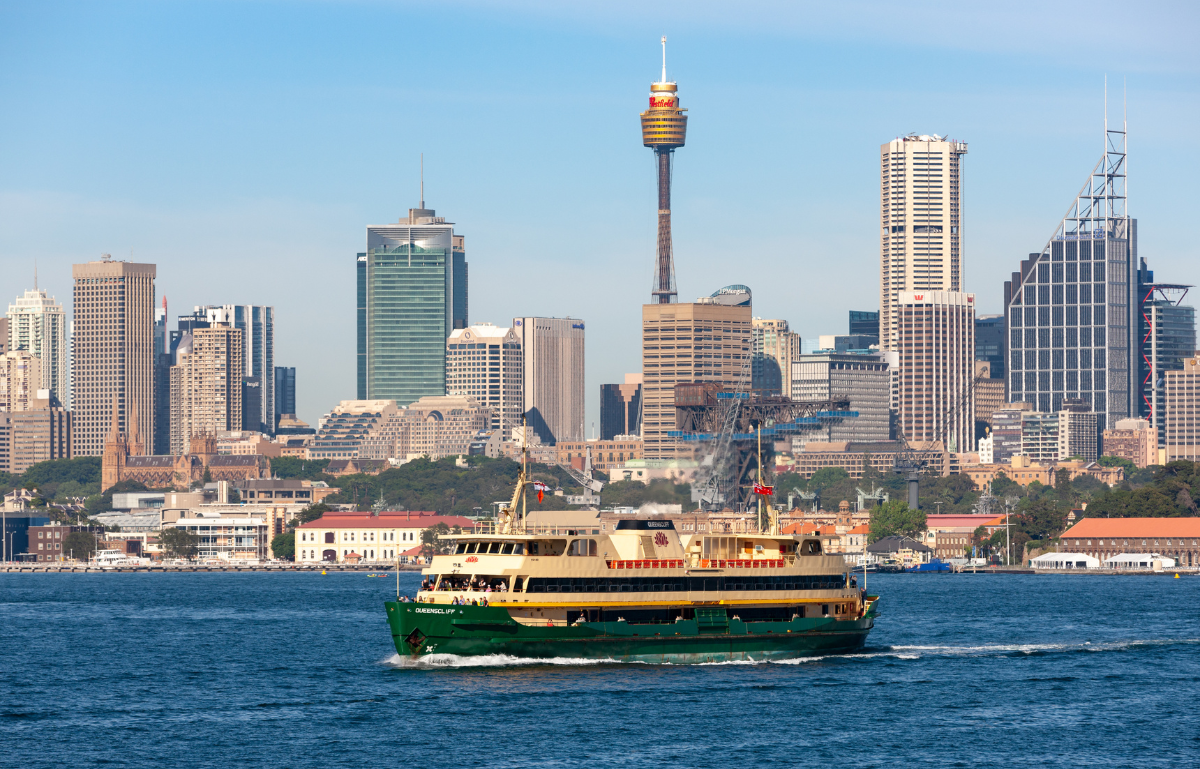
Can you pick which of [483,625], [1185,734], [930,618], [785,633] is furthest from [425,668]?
[930,618]

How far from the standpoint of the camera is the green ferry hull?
93.1 m

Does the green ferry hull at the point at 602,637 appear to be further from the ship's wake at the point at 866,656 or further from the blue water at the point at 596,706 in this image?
the blue water at the point at 596,706

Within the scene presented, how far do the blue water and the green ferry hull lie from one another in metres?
0.86

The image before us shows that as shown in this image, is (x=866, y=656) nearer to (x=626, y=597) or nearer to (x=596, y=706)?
(x=626, y=597)

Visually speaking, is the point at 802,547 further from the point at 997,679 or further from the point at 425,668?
the point at 425,668

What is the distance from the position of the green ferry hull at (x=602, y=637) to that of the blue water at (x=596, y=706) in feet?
2.83

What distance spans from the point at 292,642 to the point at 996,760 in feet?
194

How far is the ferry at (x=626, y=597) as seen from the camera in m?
93.6

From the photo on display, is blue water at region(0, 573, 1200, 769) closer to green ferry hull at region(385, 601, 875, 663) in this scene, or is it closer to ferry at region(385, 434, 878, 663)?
green ferry hull at region(385, 601, 875, 663)

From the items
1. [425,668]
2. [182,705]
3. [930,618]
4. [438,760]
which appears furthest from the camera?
[930,618]

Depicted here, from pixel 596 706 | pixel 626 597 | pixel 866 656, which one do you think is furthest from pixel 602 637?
pixel 866 656

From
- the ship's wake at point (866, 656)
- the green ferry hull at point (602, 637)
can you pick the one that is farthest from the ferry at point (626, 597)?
the ship's wake at point (866, 656)

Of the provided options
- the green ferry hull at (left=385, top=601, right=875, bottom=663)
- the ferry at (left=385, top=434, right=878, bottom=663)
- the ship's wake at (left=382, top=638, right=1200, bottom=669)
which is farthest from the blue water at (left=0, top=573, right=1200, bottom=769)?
the ferry at (left=385, top=434, right=878, bottom=663)

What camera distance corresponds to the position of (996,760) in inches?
2980
